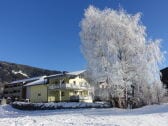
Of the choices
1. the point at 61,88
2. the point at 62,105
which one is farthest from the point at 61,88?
the point at 62,105

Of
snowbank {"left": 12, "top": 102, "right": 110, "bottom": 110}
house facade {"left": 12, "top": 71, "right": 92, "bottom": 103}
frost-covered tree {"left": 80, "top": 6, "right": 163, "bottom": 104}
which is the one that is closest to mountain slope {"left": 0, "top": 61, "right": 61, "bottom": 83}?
house facade {"left": 12, "top": 71, "right": 92, "bottom": 103}

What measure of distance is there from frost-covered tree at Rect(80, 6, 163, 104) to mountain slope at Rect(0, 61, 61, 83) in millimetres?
108679

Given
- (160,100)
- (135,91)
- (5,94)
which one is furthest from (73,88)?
(5,94)

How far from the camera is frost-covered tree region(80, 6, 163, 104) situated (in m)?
33.9

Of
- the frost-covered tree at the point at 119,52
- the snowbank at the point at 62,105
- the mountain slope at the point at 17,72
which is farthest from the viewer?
the mountain slope at the point at 17,72

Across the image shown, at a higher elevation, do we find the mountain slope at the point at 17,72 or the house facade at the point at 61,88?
the mountain slope at the point at 17,72

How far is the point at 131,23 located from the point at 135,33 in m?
1.35

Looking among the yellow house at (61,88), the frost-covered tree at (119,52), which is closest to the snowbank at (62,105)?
the frost-covered tree at (119,52)

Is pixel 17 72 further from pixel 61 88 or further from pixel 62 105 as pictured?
pixel 62 105

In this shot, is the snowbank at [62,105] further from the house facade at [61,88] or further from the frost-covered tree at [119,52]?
the house facade at [61,88]

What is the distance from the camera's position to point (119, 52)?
35.2m

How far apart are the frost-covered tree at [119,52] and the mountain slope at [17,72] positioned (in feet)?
357

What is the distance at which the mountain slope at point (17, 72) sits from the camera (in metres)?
150

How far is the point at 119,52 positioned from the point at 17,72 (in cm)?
12861
